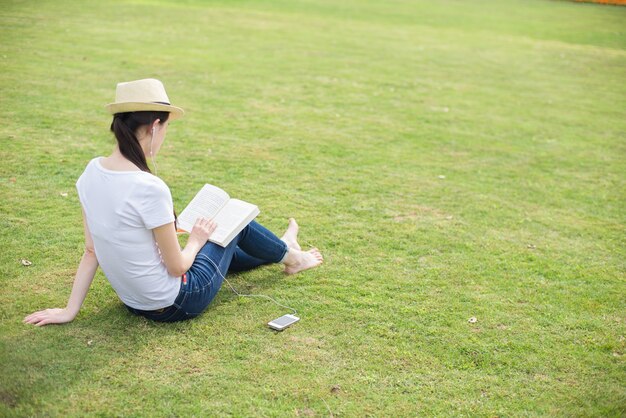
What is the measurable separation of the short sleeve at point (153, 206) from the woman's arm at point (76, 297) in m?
0.64

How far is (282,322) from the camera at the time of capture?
464cm

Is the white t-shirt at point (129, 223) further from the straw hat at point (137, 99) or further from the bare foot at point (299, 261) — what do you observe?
the bare foot at point (299, 261)

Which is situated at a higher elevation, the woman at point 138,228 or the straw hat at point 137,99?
the straw hat at point 137,99

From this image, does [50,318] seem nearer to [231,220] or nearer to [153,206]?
[153,206]

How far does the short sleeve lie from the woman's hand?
974 millimetres

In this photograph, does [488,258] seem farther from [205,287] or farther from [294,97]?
[294,97]

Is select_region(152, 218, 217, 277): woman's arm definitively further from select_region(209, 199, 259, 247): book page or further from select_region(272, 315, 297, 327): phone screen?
select_region(272, 315, 297, 327): phone screen

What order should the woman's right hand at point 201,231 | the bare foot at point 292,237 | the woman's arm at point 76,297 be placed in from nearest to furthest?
the woman's arm at point 76,297
the woman's right hand at point 201,231
the bare foot at point 292,237

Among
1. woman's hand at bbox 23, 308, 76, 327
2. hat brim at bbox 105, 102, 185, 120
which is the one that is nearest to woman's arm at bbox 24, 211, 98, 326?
woman's hand at bbox 23, 308, 76, 327

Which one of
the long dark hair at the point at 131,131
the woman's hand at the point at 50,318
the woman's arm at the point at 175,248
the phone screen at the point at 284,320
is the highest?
the long dark hair at the point at 131,131

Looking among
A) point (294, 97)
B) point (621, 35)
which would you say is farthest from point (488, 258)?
point (621, 35)

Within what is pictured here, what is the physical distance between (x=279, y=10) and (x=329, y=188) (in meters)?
17.6

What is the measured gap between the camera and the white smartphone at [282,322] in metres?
4.57

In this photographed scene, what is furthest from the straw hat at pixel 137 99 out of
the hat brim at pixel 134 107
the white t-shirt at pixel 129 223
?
the white t-shirt at pixel 129 223
